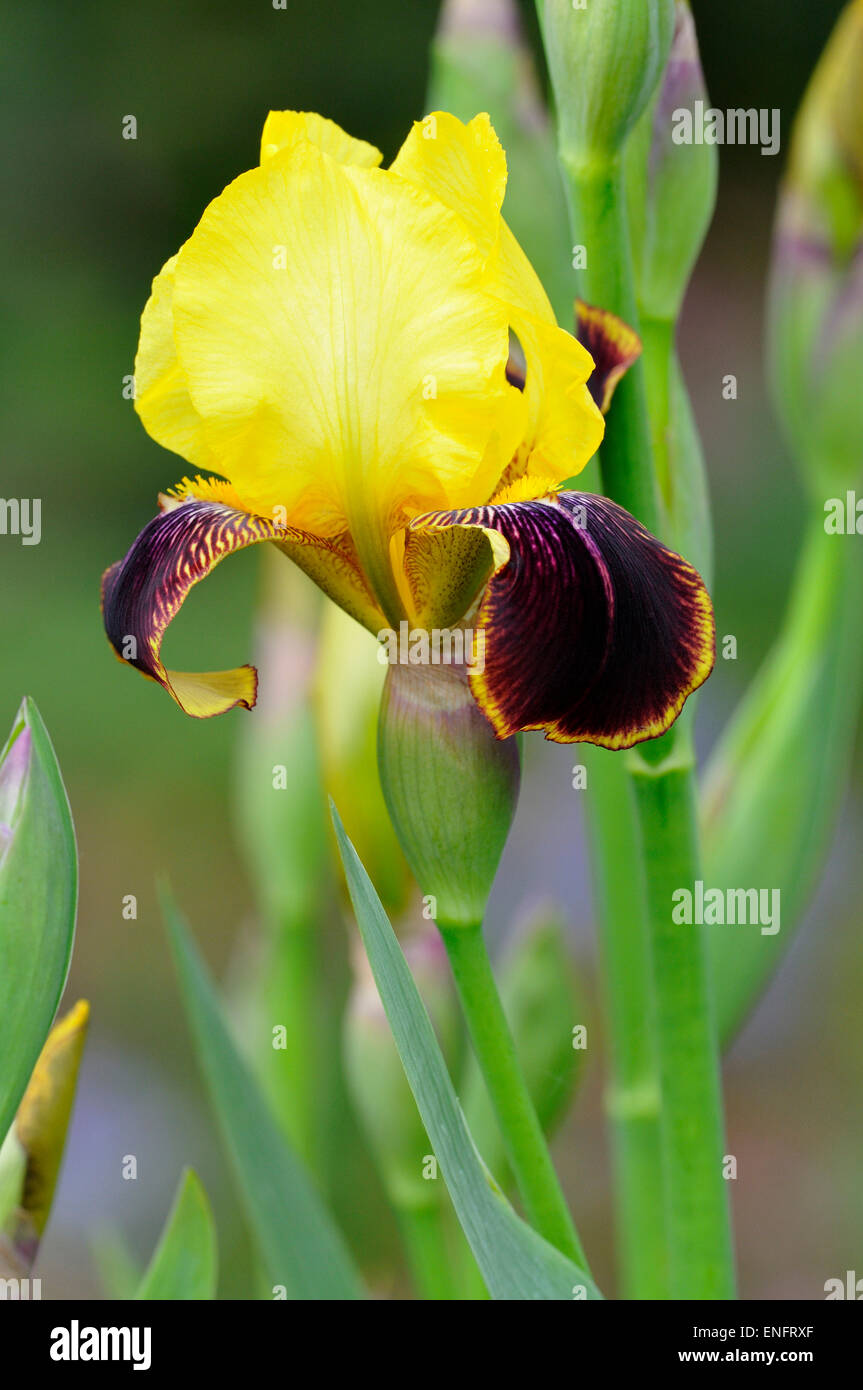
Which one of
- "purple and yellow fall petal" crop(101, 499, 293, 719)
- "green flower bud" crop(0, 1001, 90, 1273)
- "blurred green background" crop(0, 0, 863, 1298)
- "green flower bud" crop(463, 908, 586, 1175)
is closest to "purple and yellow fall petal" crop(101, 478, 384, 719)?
"purple and yellow fall petal" crop(101, 499, 293, 719)

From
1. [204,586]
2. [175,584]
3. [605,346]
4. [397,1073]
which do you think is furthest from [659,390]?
[204,586]

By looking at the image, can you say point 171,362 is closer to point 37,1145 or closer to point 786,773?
point 37,1145

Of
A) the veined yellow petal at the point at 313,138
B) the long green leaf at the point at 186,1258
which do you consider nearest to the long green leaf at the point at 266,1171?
the long green leaf at the point at 186,1258

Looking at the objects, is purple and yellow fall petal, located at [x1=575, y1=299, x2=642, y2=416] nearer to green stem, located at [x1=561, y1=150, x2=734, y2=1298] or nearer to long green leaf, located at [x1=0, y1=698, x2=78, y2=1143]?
green stem, located at [x1=561, y1=150, x2=734, y2=1298]

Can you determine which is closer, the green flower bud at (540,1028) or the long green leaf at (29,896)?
the long green leaf at (29,896)

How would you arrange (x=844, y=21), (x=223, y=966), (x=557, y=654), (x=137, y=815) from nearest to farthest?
(x=557, y=654) < (x=844, y=21) < (x=223, y=966) < (x=137, y=815)

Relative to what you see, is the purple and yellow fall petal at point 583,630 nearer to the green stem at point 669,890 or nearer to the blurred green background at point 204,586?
the green stem at point 669,890
